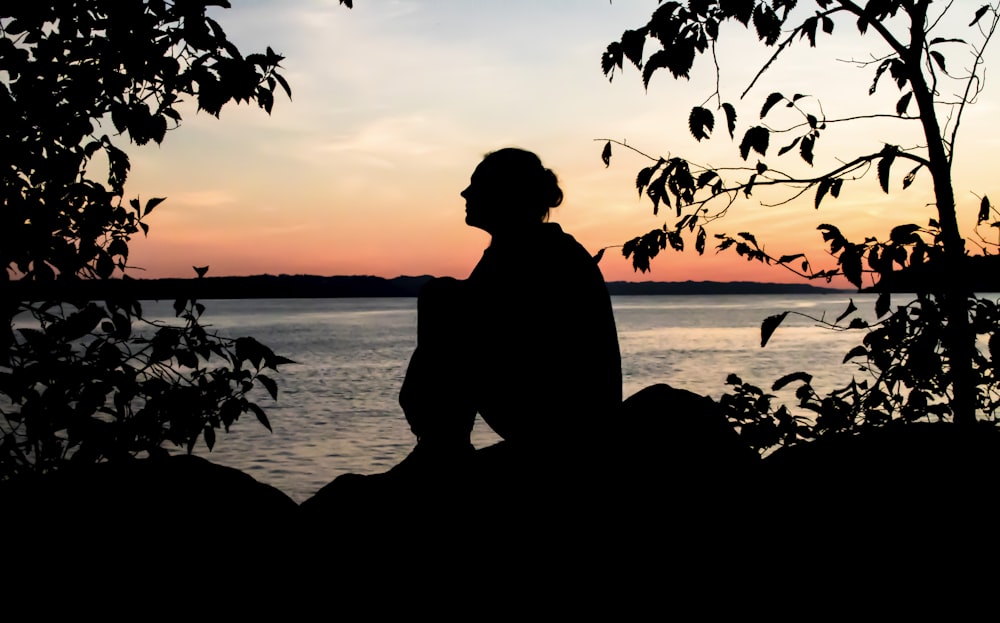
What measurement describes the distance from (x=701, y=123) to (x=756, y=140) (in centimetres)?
39

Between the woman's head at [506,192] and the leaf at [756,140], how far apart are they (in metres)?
0.99

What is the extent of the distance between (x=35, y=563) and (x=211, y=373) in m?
1.47

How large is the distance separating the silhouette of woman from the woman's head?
7.9 inches

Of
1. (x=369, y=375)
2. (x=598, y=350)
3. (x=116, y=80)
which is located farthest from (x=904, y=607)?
(x=369, y=375)

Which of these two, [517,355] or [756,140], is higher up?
[756,140]

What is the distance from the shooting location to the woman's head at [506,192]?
163 inches

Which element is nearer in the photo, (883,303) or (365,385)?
(883,303)

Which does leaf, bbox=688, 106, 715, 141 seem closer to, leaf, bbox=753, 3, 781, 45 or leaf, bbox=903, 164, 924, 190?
leaf, bbox=753, 3, 781, 45

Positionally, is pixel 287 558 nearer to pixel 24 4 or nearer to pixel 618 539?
pixel 618 539

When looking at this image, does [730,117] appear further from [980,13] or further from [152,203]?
[152,203]

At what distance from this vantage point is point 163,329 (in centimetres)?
428

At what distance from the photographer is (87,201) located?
4.53 m

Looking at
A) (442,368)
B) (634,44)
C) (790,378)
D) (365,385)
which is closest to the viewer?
(634,44)

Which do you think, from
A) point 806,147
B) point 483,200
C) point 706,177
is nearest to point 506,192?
point 483,200
